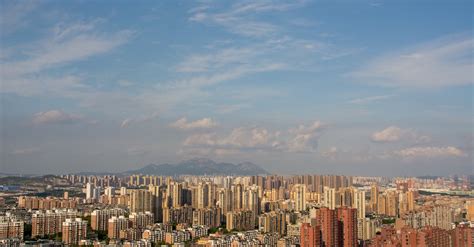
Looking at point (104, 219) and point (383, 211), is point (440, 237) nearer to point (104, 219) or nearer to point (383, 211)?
point (383, 211)

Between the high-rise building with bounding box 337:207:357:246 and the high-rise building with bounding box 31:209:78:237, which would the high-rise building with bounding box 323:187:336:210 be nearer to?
the high-rise building with bounding box 337:207:357:246

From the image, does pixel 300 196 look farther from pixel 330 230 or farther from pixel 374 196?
pixel 330 230

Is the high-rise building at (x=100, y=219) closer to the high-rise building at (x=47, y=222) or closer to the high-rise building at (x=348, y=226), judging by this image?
the high-rise building at (x=47, y=222)

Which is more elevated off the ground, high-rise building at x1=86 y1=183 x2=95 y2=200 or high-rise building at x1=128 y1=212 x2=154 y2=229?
high-rise building at x1=86 y1=183 x2=95 y2=200

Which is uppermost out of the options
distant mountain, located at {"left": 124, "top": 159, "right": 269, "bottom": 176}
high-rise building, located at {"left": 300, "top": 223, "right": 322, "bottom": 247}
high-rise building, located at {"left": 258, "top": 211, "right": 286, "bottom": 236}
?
distant mountain, located at {"left": 124, "top": 159, "right": 269, "bottom": 176}

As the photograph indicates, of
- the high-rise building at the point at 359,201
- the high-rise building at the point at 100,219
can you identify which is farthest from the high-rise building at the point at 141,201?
the high-rise building at the point at 359,201

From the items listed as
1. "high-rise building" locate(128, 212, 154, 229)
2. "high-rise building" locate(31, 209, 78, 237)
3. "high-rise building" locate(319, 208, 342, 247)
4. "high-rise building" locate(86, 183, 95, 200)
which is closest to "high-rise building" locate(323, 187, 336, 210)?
"high-rise building" locate(128, 212, 154, 229)

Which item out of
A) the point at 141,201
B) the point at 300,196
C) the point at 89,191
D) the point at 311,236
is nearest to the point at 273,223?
the point at 300,196
